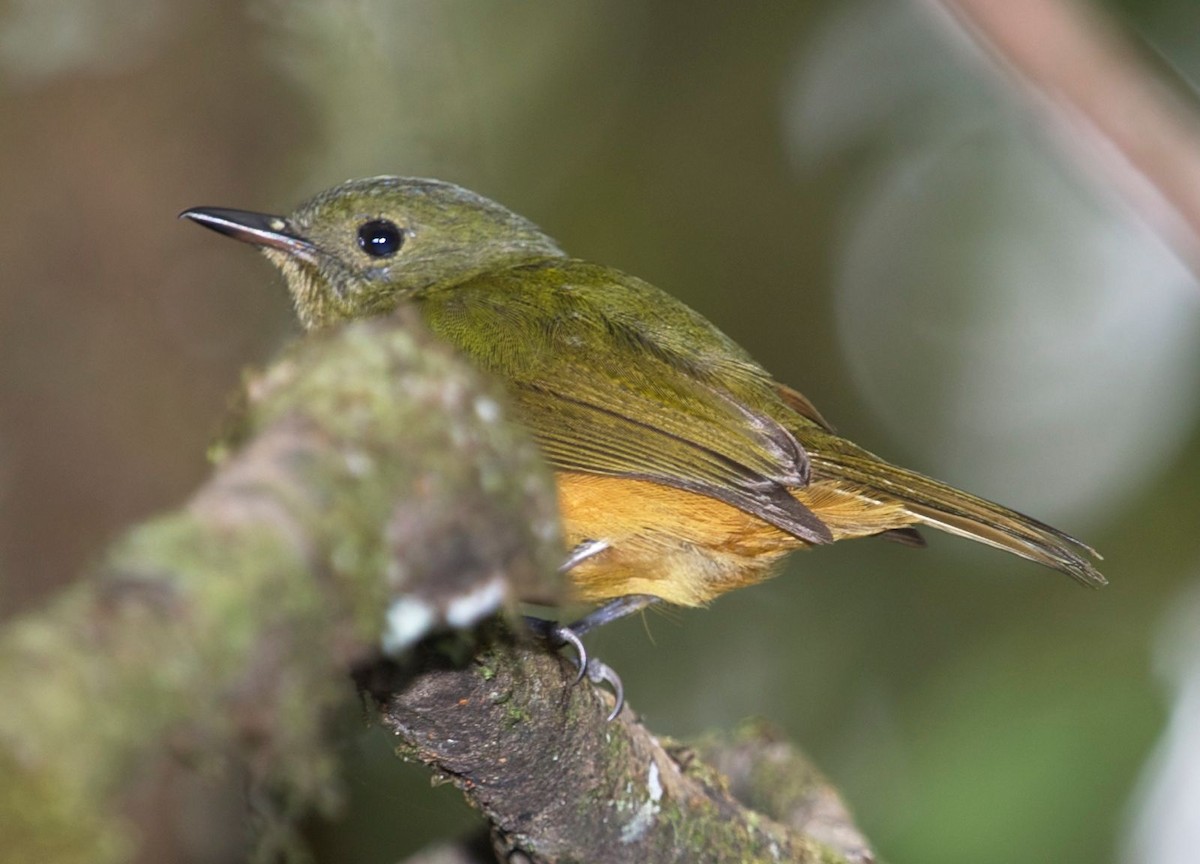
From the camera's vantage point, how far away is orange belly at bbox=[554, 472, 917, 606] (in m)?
3.10

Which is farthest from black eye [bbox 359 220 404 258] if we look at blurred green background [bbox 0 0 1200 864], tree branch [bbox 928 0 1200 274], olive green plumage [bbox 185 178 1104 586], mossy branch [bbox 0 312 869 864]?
mossy branch [bbox 0 312 869 864]

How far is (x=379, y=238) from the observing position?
419cm

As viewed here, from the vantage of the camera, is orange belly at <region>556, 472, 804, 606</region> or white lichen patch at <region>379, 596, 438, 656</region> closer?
white lichen patch at <region>379, 596, 438, 656</region>

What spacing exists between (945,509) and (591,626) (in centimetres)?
91

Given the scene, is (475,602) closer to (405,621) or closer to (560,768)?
(405,621)

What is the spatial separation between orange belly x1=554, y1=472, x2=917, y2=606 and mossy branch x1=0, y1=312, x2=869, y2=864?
3.63 feet

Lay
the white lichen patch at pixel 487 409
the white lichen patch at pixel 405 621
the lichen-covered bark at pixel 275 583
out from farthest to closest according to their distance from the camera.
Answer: the white lichen patch at pixel 487 409 < the white lichen patch at pixel 405 621 < the lichen-covered bark at pixel 275 583

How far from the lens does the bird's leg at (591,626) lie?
273cm

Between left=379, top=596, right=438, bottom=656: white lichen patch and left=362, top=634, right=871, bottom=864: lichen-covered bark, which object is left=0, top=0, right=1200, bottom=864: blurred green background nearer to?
left=362, top=634, right=871, bottom=864: lichen-covered bark

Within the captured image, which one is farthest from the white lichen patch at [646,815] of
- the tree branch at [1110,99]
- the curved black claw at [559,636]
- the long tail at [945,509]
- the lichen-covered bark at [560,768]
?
the tree branch at [1110,99]

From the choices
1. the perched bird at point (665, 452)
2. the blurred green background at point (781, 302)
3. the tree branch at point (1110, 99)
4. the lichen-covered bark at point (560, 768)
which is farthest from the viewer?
the blurred green background at point (781, 302)

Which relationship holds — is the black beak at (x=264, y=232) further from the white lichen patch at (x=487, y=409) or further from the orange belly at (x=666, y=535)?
the white lichen patch at (x=487, y=409)

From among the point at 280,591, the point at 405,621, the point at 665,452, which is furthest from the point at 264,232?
the point at 280,591

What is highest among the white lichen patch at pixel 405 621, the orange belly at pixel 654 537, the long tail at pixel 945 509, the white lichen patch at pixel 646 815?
the long tail at pixel 945 509
